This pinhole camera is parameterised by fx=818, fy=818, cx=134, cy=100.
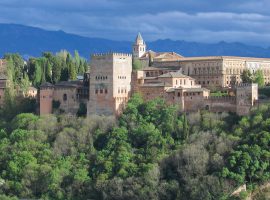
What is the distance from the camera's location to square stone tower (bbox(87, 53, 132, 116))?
54.0 meters

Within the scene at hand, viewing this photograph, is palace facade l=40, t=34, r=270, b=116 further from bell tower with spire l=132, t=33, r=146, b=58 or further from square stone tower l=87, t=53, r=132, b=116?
bell tower with spire l=132, t=33, r=146, b=58

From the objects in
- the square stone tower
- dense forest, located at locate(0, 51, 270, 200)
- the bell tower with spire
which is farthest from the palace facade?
the bell tower with spire

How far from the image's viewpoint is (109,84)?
54062mm

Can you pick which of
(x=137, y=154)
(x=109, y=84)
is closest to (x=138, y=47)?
(x=109, y=84)

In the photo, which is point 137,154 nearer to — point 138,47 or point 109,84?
point 109,84

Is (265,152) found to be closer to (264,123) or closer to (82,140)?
(264,123)

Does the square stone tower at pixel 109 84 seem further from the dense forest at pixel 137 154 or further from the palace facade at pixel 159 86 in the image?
the dense forest at pixel 137 154

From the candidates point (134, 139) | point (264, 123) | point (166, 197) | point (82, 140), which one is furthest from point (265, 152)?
point (82, 140)

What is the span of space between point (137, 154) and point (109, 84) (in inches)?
247

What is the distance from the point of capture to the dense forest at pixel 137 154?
148ft

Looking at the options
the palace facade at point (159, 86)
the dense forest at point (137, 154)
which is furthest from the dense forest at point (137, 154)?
the palace facade at point (159, 86)

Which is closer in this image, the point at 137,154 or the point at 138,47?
the point at 137,154

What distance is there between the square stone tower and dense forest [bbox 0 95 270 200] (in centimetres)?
89

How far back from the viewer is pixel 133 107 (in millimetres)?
53281
